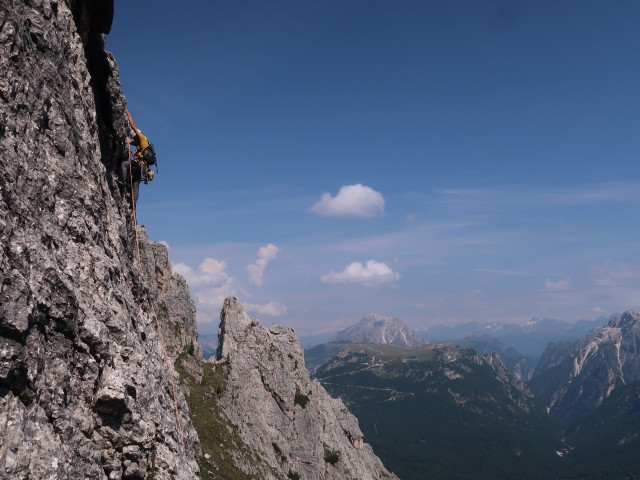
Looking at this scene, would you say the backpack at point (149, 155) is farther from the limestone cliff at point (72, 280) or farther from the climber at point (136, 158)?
the limestone cliff at point (72, 280)

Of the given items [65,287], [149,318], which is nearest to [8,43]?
[65,287]

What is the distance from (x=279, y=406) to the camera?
9881 cm

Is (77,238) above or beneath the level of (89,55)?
beneath

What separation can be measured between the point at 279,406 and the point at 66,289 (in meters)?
88.4

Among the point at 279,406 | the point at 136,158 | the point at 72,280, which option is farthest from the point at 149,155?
the point at 279,406

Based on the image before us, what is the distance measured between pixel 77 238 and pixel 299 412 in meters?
91.0

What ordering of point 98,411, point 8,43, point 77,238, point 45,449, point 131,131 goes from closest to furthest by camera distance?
point 45,449
point 8,43
point 98,411
point 77,238
point 131,131

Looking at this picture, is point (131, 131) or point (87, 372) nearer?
point (87, 372)

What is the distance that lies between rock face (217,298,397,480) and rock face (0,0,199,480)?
6510cm

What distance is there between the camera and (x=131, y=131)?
32344mm

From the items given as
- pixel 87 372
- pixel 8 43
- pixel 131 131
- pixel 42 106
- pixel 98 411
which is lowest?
pixel 98 411

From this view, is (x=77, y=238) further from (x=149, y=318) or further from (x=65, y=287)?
(x=149, y=318)

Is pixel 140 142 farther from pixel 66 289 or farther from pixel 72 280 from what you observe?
pixel 66 289

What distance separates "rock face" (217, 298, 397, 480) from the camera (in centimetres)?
8819
